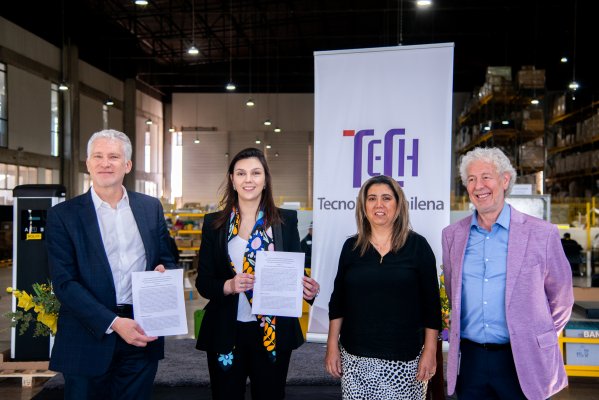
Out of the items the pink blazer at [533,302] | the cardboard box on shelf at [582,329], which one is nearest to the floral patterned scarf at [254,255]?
the pink blazer at [533,302]

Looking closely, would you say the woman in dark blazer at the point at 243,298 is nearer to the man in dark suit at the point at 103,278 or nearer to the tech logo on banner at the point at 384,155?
the man in dark suit at the point at 103,278

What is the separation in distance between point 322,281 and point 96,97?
56.1 feet

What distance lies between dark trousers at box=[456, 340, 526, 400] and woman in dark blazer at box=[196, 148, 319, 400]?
0.64 m

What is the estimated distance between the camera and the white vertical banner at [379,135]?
3.91m

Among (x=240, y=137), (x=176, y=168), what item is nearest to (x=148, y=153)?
(x=176, y=168)

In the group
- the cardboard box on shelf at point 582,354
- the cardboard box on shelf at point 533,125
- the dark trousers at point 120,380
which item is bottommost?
the cardboard box on shelf at point 582,354

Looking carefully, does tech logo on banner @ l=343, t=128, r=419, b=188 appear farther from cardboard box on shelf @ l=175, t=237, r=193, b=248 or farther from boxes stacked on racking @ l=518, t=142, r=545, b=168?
boxes stacked on racking @ l=518, t=142, r=545, b=168

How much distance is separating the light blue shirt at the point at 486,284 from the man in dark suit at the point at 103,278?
45.8 inches

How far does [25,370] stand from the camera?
4488mm

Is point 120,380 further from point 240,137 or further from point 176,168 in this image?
point 176,168

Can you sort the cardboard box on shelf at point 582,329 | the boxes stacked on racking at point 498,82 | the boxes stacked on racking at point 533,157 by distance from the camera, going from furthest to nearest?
the boxes stacked on racking at point 498,82 < the boxes stacked on racking at point 533,157 < the cardboard box on shelf at point 582,329

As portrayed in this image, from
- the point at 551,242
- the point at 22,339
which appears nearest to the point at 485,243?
the point at 551,242

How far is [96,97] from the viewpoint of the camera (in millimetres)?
19266

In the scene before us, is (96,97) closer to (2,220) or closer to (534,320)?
(2,220)
